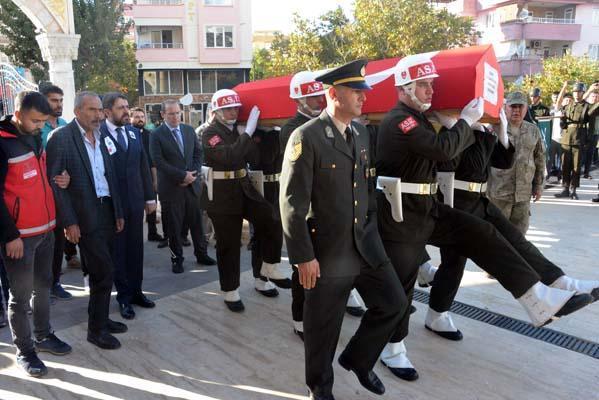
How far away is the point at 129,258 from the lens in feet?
13.4

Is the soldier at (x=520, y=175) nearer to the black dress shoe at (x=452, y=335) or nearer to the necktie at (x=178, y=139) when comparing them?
the black dress shoe at (x=452, y=335)

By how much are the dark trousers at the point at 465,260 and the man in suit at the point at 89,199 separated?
2.29 metres

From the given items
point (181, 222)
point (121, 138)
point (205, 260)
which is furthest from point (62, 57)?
point (121, 138)

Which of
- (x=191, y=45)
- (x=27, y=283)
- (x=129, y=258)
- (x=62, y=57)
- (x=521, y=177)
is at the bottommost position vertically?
(x=129, y=258)

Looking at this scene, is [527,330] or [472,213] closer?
[472,213]

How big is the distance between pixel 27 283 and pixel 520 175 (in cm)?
400

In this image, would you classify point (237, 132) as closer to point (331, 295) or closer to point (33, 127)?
point (33, 127)

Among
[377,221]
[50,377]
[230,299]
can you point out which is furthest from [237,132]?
[50,377]

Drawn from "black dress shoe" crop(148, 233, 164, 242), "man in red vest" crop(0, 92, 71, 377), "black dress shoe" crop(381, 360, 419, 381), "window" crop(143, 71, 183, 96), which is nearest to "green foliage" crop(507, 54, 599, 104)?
"black dress shoe" crop(148, 233, 164, 242)

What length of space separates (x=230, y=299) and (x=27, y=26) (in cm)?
1950

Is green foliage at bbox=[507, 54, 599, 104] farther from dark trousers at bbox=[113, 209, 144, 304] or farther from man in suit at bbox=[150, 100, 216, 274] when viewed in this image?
dark trousers at bbox=[113, 209, 144, 304]

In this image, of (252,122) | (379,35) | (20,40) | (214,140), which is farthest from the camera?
(379,35)

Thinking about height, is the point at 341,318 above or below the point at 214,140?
below

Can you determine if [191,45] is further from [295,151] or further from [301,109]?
[295,151]
